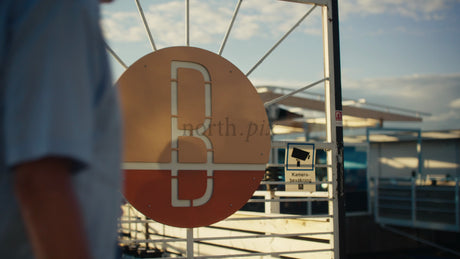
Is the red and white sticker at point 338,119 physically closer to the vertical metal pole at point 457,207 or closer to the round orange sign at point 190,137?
the round orange sign at point 190,137

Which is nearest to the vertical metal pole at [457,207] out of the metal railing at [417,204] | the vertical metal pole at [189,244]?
the metal railing at [417,204]

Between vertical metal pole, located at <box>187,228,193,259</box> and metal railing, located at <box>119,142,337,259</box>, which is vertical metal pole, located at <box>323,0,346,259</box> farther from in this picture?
vertical metal pole, located at <box>187,228,193,259</box>

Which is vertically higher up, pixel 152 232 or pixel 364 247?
pixel 152 232

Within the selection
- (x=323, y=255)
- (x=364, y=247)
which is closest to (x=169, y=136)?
(x=323, y=255)

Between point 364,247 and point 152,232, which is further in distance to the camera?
point 364,247

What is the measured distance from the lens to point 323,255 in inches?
176

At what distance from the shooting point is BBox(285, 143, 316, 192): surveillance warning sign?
4.14 m

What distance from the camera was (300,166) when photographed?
13.7ft

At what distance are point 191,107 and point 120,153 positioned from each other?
2732 mm

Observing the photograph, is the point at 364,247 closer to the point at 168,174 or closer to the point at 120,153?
the point at 168,174

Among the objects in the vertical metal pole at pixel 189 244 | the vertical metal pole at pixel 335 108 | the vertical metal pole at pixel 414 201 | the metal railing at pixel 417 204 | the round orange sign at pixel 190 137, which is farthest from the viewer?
the vertical metal pole at pixel 414 201

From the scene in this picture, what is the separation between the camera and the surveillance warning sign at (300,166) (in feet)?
13.6

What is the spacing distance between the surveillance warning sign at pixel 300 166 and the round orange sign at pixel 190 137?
0.52 meters

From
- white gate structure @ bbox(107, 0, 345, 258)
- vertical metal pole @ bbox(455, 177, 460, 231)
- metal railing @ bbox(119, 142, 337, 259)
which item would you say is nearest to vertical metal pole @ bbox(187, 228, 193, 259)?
white gate structure @ bbox(107, 0, 345, 258)
